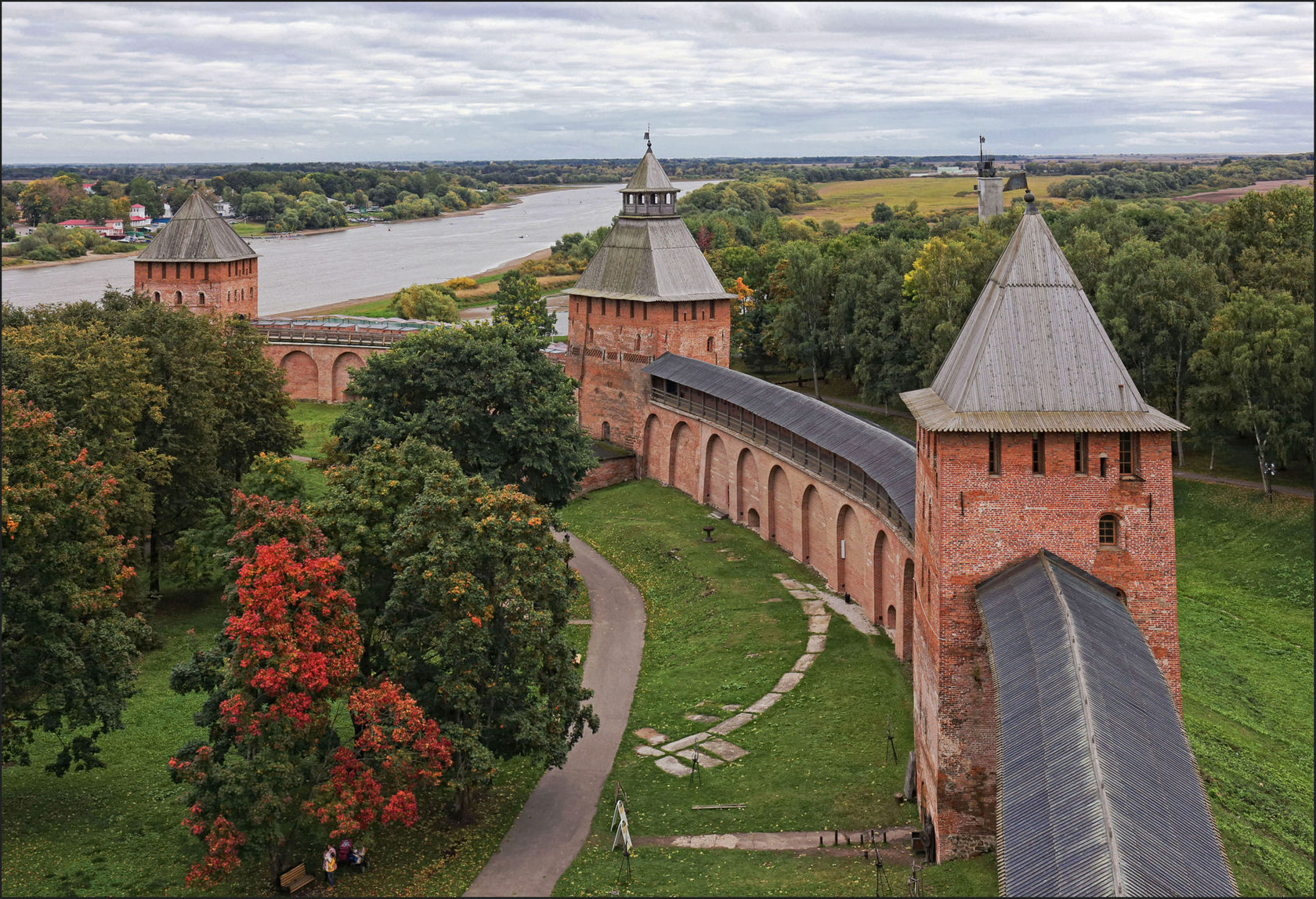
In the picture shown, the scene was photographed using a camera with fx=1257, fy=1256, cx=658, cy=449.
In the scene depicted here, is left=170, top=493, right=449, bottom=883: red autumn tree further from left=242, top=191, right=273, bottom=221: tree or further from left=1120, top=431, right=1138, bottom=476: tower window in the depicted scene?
left=242, top=191, right=273, bottom=221: tree

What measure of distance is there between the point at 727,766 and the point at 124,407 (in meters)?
19.9

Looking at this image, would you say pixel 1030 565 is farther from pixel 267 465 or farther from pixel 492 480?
pixel 267 465

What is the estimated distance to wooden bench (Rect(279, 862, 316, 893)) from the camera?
21.2m

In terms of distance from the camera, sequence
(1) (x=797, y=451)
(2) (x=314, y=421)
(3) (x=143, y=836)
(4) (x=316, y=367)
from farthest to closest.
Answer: (4) (x=316, y=367)
(2) (x=314, y=421)
(1) (x=797, y=451)
(3) (x=143, y=836)

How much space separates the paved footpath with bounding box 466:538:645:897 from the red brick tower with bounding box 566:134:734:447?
17613mm

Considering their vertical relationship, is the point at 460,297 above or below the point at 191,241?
below

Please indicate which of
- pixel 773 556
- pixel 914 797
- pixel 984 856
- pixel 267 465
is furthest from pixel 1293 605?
pixel 267 465

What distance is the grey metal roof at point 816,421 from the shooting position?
104ft

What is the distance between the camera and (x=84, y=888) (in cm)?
2100

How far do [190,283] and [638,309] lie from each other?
28.4m

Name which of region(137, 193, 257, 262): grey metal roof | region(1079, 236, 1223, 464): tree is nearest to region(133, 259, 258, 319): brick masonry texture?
region(137, 193, 257, 262): grey metal roof

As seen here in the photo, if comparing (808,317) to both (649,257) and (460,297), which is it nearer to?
(649,257)

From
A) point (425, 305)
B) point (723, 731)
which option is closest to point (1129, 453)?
point (723, 731)

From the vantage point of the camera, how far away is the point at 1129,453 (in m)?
21.5
